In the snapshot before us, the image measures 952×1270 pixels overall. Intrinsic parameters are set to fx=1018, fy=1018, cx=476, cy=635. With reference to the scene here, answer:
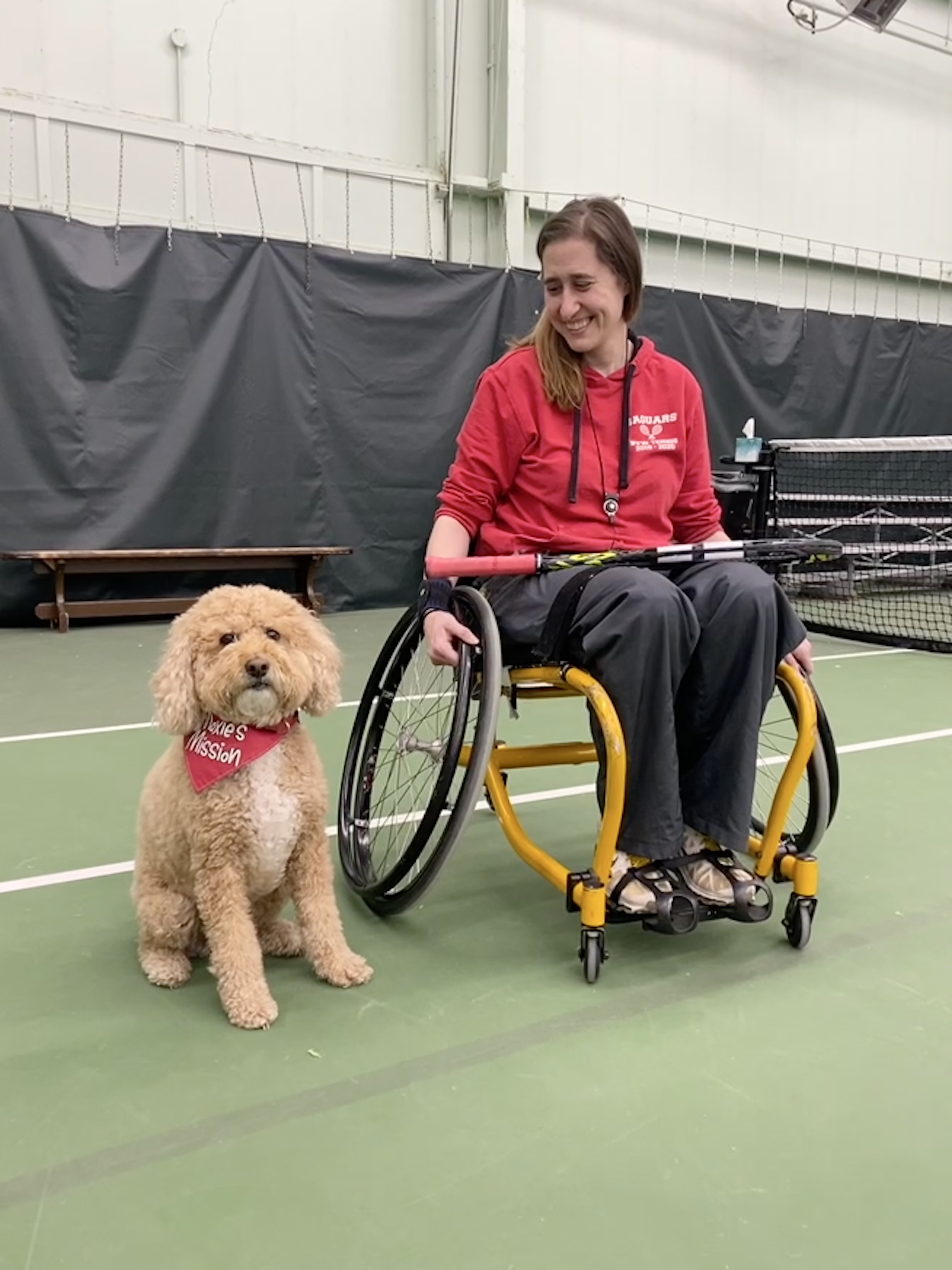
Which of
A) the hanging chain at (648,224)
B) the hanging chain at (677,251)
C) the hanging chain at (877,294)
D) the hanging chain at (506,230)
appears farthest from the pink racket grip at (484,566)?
the hanging chain at (877,294)

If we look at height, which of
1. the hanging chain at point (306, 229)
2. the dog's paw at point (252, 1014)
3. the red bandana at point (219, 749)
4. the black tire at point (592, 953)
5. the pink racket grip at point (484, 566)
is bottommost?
the dog's paw at point (252, 1014)

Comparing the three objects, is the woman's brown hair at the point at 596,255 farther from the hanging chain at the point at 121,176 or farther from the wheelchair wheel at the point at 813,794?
the hanging chain at the point at 121,176

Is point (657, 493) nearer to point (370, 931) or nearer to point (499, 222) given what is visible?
point (370, 931)

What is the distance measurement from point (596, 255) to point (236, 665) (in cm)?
93

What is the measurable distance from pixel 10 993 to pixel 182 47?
16.4 feet

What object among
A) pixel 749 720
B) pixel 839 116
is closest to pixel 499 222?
pixel 839 116

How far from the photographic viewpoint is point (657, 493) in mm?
1848

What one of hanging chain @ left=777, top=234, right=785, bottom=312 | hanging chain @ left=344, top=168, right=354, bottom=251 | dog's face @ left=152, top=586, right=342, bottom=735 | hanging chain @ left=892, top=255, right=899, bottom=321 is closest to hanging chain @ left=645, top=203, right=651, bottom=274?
hanging chain @ left=777, top=234, right=785, bottom=312

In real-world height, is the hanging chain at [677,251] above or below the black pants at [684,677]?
above

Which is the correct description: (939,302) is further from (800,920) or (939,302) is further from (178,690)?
(178,690)

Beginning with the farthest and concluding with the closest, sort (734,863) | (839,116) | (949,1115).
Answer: (839,116) < (734,863) < (949,1115)

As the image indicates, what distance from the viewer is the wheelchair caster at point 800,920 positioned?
5.47ft

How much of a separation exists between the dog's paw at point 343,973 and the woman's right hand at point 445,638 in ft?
1.58

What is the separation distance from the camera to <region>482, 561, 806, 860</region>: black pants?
152 centimetres
